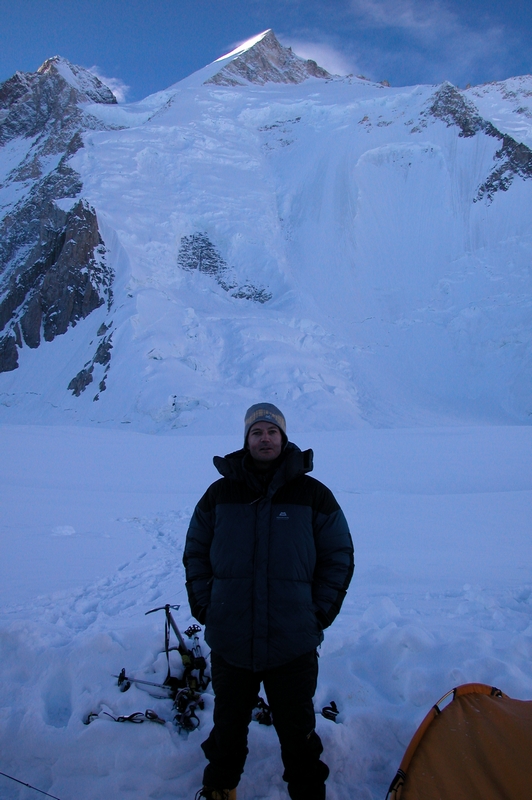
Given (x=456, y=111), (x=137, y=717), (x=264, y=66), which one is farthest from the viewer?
(x=264, y=66)

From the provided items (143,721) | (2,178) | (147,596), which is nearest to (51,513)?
(147,596)

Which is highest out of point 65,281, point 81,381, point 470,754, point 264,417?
point 65,281

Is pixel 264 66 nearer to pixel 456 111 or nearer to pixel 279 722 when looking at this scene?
pixel 456 111

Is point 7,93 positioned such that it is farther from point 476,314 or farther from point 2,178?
point 476,314

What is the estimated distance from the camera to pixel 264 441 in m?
2.29

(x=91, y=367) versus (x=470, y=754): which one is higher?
(x=91, y=367)

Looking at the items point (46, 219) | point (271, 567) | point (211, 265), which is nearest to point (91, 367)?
point (211, 265)

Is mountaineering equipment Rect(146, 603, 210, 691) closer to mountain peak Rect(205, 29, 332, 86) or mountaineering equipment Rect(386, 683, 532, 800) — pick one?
mountaineering equipment Rect(386, 683, 532, 800)

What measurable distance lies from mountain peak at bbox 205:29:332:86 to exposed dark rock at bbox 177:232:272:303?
106 feet

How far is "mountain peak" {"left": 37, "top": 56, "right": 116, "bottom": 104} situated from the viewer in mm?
64694

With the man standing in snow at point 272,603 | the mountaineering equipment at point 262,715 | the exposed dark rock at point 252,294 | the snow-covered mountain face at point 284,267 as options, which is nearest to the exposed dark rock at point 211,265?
the exposed dark rock at point 252,294

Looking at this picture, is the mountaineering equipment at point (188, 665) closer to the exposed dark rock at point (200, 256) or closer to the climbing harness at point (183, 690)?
the climbing harness at point (183, 690)

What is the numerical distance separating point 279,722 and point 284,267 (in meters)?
32.7

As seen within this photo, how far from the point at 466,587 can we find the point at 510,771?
271 centimetres
